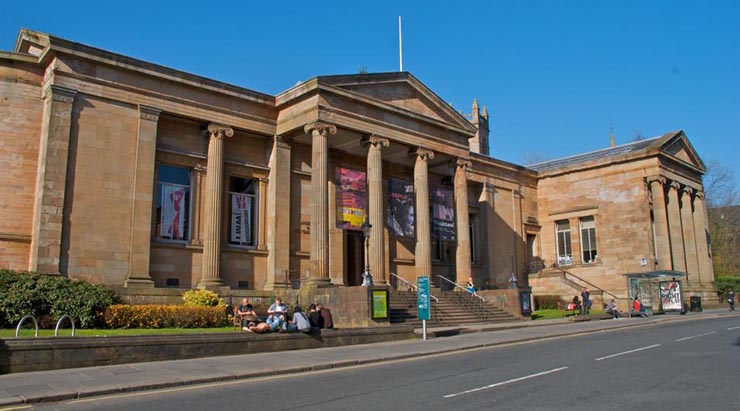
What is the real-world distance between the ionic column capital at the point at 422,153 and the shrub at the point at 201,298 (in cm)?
1266

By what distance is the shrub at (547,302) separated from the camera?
3984 cm

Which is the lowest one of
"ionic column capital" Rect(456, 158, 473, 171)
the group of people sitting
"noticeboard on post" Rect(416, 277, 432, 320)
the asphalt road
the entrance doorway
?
the asphalt road

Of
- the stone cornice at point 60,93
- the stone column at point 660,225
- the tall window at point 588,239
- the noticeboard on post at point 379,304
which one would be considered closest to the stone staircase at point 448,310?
the noticeboard on post at point 379,304

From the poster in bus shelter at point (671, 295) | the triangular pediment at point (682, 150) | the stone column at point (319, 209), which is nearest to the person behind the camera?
the stone column at point (319, 209)

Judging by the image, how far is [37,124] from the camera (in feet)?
76.2

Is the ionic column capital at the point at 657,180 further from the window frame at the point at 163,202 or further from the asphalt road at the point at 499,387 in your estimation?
the window frame at the point at 163,202

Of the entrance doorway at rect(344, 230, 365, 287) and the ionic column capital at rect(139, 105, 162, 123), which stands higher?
the ionic column capital at rect(139, 105, 162, 123)

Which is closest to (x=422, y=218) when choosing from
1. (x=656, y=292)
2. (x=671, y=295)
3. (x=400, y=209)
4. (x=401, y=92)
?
(x=400, y=209)

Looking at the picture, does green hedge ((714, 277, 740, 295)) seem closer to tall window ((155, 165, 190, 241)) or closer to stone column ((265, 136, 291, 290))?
stone column ((265, 136, 291, 290))

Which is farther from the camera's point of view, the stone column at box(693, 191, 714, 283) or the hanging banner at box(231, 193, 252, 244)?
the stone column at box(693, 191, 714, 283)

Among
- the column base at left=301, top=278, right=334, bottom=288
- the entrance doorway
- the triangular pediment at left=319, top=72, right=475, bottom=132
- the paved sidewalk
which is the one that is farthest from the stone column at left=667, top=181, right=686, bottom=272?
the column base at left=301, top=278, right=334, bottom=288

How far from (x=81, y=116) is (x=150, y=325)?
28.6 ft

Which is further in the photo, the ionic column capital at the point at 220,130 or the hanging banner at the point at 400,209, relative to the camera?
the hanging banner at the point at 400,209

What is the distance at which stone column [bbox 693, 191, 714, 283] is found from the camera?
43906 millimetres
